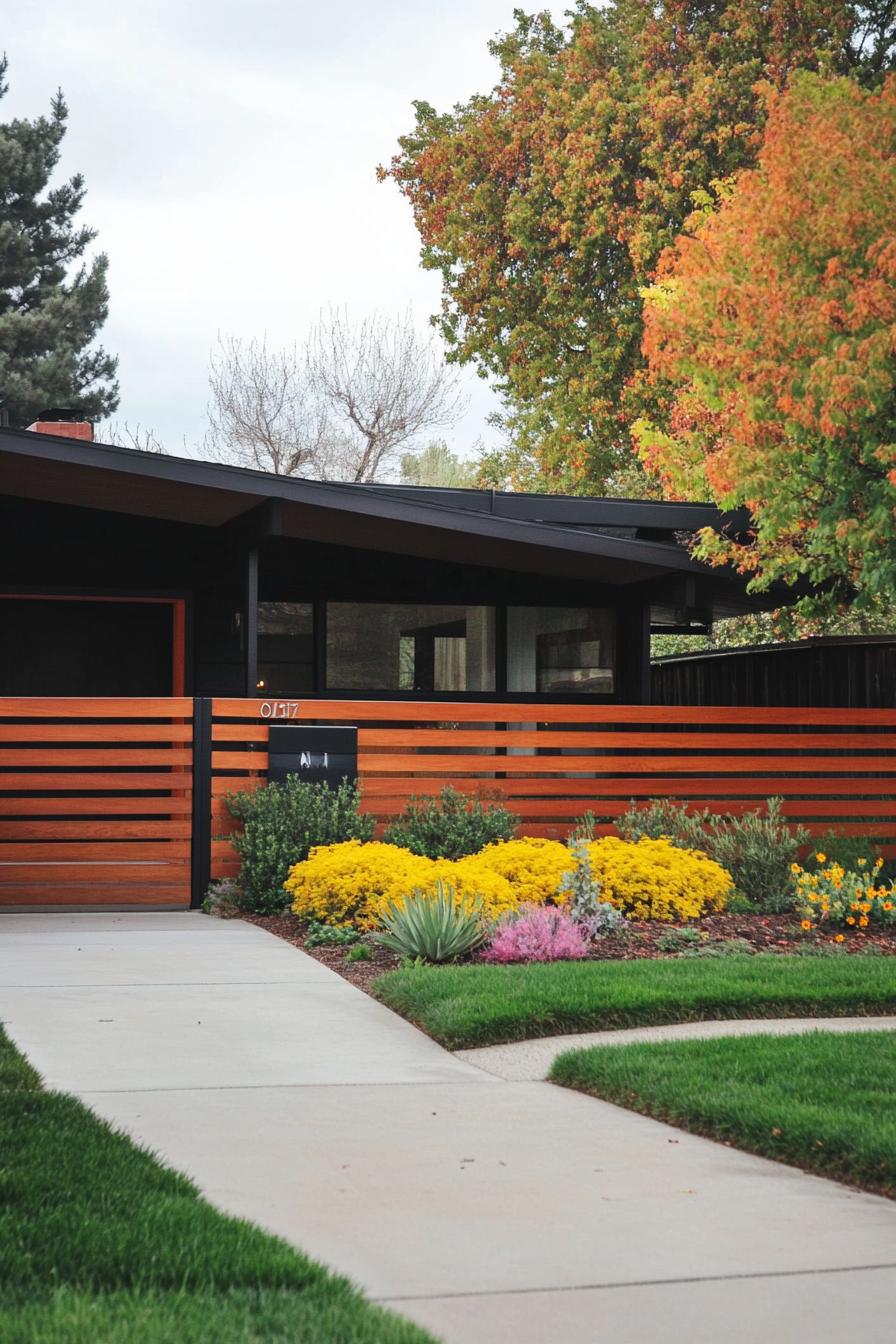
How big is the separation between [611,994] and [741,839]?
4735 mm

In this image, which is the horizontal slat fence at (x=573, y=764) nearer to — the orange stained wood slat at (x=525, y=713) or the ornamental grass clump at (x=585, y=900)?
the orange stained wood slat at (x=525, y=713)

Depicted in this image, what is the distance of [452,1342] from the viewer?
3.47 metres

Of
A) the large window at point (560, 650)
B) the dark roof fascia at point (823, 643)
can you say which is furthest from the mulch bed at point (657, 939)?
the dark roof fascia at point (823, 643)

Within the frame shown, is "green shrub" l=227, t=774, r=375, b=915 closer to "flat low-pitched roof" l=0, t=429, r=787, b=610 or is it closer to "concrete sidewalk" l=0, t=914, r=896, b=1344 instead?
"flat low-pitched roof" l=0, t=429, r=787, b=610

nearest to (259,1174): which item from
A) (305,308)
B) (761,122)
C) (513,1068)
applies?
(513,1068)

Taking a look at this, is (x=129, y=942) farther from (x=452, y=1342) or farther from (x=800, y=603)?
(x=800, y=603)

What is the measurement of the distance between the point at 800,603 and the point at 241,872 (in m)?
6.73

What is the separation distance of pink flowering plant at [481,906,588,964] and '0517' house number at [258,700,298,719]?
11.9ft

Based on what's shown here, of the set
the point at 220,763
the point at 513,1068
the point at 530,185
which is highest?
the point at 530,185

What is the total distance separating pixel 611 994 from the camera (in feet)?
24.2

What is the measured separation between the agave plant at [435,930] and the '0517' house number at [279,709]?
3.42 meters

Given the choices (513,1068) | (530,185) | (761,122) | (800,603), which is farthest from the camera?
(530,185)

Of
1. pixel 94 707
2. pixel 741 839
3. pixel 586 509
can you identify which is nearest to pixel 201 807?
pixel 94 707

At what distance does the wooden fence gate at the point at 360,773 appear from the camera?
454 inches
